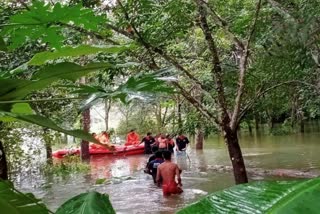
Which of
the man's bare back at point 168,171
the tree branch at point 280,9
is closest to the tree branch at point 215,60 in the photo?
the tree branch at point 280,9

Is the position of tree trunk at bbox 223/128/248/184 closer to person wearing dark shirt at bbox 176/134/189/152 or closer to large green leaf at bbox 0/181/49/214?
large green leaf at bbox 0/181/49/214

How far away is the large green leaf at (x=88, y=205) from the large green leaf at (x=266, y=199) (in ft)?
1.28

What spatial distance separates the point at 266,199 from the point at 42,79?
83cm

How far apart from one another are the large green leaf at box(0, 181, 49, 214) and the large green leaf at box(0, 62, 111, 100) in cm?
23

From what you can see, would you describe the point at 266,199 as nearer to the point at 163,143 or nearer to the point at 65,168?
the point at 65,168

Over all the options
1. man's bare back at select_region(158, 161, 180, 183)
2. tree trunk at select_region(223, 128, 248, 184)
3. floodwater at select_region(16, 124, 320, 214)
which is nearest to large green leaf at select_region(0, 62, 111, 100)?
floodwater at select_region(16, 124, 320, 214)

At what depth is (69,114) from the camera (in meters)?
11.4

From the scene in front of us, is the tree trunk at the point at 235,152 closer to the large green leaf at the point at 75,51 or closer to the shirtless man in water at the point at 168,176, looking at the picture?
the shirtless man in water at the point at 168,176

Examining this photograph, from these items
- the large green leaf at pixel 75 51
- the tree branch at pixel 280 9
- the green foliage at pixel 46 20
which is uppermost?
the tree branch at pixel 280 9

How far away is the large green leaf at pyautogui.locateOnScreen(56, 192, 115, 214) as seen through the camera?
0.97 m

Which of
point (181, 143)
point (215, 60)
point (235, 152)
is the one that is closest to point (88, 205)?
point (215, 60)

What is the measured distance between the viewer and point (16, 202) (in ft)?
3.73

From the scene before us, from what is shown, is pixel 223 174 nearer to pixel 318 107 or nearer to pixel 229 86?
pixel 318 107

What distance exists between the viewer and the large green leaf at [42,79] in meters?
1.20
